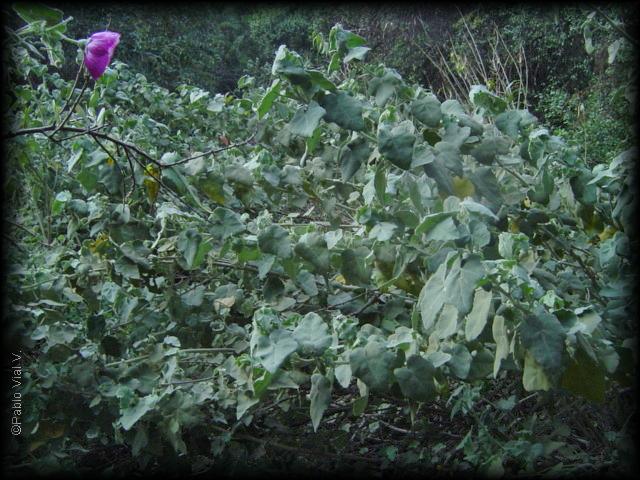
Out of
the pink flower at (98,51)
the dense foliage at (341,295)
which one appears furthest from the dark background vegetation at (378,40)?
the pink flower at (98,51)

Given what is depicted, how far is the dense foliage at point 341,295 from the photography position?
1062mm

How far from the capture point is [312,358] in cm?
118

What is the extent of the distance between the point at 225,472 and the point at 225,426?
14 centimetres

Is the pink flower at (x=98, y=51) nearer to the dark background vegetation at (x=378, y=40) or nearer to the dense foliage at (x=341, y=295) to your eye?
the dense foliage at (x=341, y=295)

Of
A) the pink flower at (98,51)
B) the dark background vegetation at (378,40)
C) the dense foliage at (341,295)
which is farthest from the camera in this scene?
the dark background vegetation at (378,40)

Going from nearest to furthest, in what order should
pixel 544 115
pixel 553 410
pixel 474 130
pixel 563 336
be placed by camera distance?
pixel 563 336, pixel 474 130, pixel 553 410, pixel 544 115

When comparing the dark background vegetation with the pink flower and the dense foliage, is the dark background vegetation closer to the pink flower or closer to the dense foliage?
the dense foliage

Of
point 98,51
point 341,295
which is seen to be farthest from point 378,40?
point 98,51

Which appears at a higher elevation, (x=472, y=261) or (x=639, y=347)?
(x=472, y=261)

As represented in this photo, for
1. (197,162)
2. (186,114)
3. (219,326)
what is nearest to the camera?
(197,162)

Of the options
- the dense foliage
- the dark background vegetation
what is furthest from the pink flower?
the dark background vegetation

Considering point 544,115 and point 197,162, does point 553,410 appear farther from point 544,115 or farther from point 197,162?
point 544,115

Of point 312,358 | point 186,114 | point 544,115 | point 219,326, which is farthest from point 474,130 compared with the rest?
point 544,115

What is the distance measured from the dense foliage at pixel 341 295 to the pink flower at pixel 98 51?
64 mm
